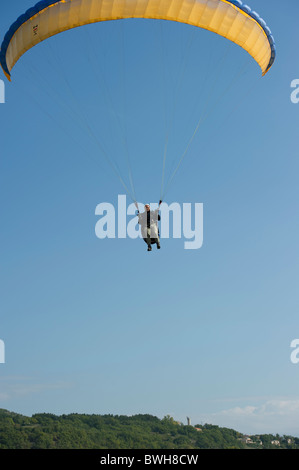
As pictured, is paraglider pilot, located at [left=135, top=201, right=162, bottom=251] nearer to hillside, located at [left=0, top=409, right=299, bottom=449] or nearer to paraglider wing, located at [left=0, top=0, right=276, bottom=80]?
paraglider wing, located at [left=0, top=0, right=276, bottom=80]

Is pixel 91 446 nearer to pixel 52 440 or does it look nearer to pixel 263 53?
pixel 52 440

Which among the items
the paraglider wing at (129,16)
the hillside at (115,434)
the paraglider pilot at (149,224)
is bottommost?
the hillside at (115,434)

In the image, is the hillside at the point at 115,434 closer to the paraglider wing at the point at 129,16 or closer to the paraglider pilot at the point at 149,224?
the paraglider pilot at the point at 149,224

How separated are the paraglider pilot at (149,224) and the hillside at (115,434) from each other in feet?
325

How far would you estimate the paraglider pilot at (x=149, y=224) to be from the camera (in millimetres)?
21125

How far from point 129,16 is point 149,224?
8.53 metres

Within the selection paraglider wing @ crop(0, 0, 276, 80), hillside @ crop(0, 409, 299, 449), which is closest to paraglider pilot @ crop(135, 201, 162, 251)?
paraglider wing @ crop(0, 0, 276, 80)

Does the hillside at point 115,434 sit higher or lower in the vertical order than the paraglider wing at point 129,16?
lower

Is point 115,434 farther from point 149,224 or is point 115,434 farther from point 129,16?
point 129,16

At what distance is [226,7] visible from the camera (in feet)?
70.5

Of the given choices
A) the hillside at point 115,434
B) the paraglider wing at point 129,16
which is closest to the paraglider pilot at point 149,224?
the paraglider wing at point 129,16

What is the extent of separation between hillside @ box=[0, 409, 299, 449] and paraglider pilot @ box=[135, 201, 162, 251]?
9896 centimetres

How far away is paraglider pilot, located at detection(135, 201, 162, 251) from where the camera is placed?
69.3 ft
